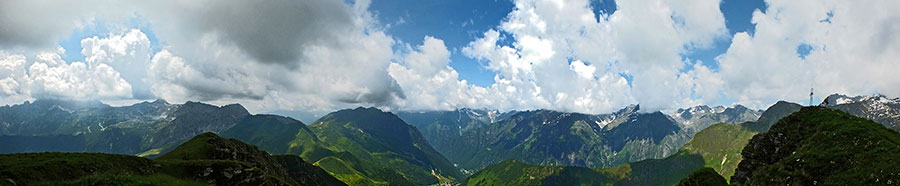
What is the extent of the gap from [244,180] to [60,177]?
59.5 ft

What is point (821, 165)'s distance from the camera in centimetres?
8062

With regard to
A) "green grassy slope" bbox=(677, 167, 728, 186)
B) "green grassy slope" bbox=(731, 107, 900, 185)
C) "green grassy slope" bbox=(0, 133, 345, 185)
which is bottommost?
"green grassy slope" bbox=(0, 133, 345, 185)

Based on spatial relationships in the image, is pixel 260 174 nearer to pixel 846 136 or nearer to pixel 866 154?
pixel 866 154

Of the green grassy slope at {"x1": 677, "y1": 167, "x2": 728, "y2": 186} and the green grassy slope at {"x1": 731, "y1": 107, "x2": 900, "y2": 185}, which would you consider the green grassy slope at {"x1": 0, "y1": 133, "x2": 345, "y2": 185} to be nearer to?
the green grassy slope at {"x1": 677, "y1": 167, "x2": 728, "y2": 186}

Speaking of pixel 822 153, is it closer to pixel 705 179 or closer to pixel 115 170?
pixel 705 179

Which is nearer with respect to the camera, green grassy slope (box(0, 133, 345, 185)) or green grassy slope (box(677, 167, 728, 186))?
green grassy slope (box(0, 133, 345, 185))

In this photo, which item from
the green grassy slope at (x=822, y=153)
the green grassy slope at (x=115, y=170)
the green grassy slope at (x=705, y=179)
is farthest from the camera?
the green grassy slope at (x=705, y=179)

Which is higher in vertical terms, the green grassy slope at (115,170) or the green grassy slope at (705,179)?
the green grassy slope at (705,179)

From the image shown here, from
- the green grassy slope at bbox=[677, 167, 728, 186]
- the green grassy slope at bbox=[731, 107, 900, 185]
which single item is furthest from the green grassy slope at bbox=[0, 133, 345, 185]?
the green grassy slope at bbox=[731, 107, 900, 185]

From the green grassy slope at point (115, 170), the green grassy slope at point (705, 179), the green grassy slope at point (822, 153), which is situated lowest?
the green grassy slope at point (115, 170)

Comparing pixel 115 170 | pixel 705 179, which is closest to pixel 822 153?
pixel 705 179

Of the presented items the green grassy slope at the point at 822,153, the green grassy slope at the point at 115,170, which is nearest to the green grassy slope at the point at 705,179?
the green grassy slope at the point at 822,153

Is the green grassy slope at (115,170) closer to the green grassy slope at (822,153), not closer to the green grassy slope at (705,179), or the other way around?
the green grassy slope at (705,179)

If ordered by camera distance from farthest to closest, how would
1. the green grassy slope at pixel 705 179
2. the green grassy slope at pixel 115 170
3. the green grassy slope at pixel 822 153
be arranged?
the green grassy slope at pixel 705 179 < the green grassy slope at pixel 822 153 < the green grassy slope at pixel 115 170
